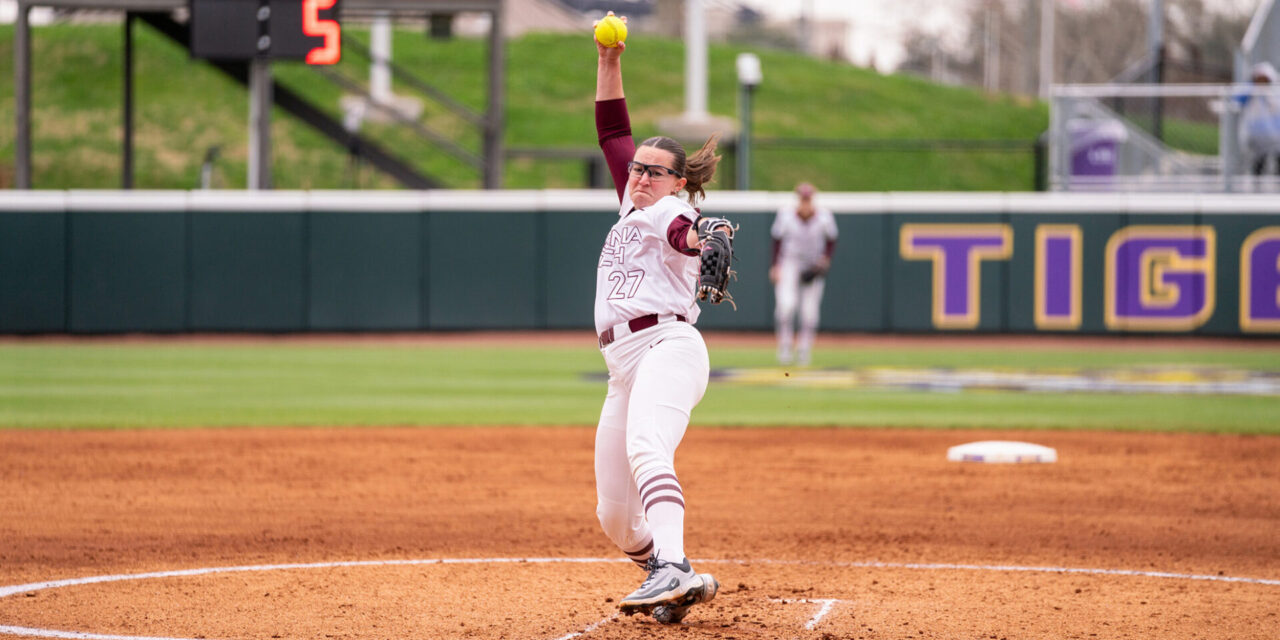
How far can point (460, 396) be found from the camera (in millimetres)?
14242

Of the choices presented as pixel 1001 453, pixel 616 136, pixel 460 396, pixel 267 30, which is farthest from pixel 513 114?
pixel 616 136

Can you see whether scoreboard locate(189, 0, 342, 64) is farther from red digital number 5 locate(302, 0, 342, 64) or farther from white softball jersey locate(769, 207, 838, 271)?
white softball jersey locate(769, 207, 838, 271)

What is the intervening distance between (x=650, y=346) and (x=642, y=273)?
0.26 meters

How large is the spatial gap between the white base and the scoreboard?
9.36 metres

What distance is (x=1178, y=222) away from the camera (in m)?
20.2

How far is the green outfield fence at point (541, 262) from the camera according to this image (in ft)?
64.6

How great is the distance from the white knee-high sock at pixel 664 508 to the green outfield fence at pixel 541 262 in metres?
15.5

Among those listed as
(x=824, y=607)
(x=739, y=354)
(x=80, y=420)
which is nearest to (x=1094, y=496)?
(x=824, y=607)

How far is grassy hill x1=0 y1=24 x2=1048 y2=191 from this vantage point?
3591 cm

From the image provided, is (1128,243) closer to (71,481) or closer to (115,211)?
(115,211)

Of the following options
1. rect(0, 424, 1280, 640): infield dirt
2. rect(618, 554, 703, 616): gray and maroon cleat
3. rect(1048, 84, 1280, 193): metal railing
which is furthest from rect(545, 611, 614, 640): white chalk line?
→ rect(1048, 84, 1280, 193): metal railing

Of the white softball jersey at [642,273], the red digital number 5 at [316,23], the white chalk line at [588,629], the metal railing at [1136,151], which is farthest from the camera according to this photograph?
the metal railing at [1136,151]

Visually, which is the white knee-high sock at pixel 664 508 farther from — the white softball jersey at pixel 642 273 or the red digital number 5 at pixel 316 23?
the red digital number 5 at pixel 316 23

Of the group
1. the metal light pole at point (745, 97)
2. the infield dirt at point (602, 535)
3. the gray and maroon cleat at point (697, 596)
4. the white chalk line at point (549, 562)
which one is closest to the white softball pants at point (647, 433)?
the gray and maroon cleat at point (697, 596)
